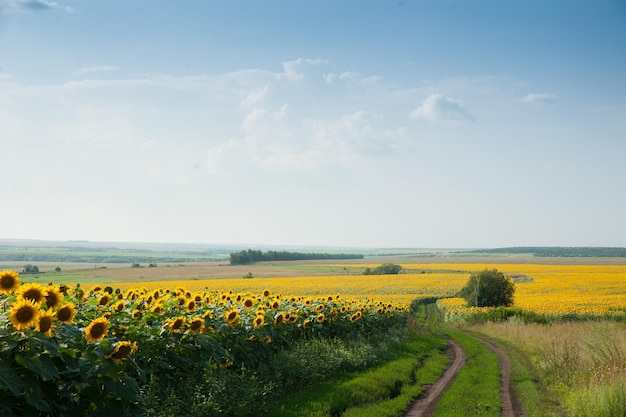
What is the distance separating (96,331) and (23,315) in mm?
1202

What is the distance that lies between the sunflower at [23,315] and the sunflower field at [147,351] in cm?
1

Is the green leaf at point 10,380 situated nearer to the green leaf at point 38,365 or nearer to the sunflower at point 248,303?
the green leaf at point 38,365

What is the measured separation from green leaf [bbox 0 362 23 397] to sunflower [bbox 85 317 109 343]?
1.24 metres

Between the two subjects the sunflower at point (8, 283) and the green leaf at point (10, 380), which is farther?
the sunflower at point (8, 283)

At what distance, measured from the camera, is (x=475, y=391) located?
14.8 metres

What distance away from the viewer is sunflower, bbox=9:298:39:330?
5688mm

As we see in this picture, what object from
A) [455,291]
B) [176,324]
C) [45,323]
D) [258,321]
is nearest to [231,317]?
[258,321]

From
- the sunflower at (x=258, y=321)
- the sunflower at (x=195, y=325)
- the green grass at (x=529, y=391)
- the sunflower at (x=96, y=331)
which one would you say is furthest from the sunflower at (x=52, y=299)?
the green grass at (x=529, y=391)

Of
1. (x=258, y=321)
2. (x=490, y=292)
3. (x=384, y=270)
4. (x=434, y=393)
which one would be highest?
(x=258, y=321)

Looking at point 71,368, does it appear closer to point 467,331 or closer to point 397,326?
point 397,326

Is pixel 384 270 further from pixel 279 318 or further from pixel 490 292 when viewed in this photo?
pixel 279 318

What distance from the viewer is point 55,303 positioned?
6.56 meters

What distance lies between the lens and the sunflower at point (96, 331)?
6.77 meters

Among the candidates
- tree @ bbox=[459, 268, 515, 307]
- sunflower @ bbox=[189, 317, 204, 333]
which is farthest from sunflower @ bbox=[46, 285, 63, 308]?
tree @ bbox=[459, 268, 515, 307]
